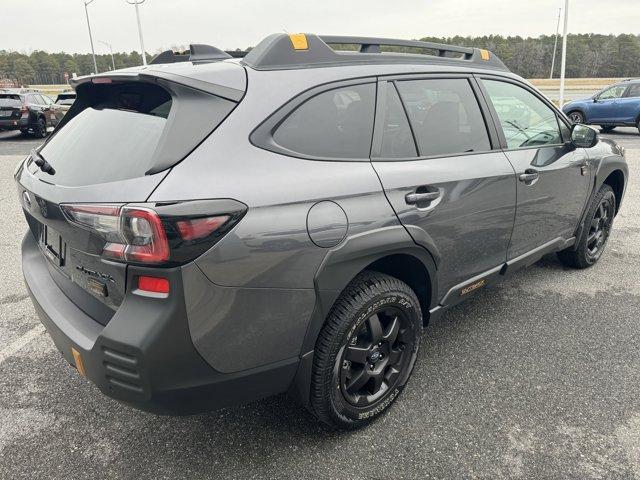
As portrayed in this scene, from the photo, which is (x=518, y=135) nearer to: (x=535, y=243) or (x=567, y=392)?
(x=535, y=243)

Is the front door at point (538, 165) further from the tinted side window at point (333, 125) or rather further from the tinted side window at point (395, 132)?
the tinted side window at point (333, 125)

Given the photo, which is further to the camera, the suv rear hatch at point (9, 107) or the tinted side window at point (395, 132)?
the suv rear hatch at point (9, 107)

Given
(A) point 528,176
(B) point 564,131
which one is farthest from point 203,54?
(B) point 564,131

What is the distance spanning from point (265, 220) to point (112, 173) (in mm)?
620

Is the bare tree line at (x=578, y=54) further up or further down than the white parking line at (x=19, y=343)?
further up

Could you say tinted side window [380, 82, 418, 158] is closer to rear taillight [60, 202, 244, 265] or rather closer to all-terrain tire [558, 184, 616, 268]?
A: rear taillight [60, 202, 244, 265]

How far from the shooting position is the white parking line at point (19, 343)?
10.0ft

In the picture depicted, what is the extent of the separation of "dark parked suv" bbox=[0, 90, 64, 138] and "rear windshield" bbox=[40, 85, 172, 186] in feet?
46.6

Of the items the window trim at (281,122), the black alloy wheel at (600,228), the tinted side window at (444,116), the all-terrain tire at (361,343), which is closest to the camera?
the window trim at (281,122)

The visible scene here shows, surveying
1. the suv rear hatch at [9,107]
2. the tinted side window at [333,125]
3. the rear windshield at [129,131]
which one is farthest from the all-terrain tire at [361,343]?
the suv rear hatch at [9,107]

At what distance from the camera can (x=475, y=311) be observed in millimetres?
3580

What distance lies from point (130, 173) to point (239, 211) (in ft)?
1.43

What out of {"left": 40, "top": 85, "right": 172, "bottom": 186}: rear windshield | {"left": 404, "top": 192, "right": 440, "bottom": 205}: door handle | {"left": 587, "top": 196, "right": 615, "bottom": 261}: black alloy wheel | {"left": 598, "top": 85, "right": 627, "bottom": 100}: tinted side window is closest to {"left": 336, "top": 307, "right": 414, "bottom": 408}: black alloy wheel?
{"left": 404, "top": 192, "right": 440, "bottom": 205}: door handle

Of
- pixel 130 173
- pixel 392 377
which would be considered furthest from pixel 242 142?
pixel 392 377
